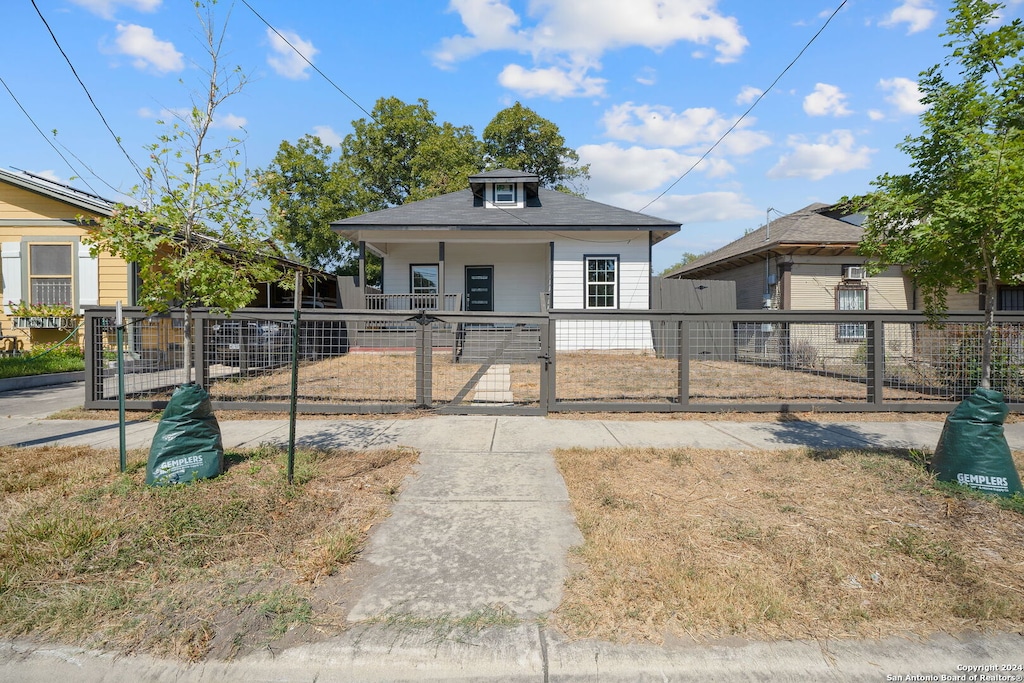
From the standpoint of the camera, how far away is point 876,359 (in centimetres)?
772

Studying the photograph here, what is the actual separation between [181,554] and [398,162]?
32509 mm

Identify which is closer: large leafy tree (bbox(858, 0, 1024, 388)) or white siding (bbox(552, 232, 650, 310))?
large leafy tree (bbox(858, 0, 1024, 388))

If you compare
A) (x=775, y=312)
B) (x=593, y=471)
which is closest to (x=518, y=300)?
(x=775, y=312)

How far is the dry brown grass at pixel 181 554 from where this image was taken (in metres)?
2.70

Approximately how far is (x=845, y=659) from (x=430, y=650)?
6.41 feet

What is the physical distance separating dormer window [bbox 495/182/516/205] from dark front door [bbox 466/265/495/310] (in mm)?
2161

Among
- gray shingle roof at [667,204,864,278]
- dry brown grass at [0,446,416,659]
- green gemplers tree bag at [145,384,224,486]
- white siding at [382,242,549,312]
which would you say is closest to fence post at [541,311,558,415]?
dry brown grass at [0,446,416,659]

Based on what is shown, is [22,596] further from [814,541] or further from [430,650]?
[814,541]

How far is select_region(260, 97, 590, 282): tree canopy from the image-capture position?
98.0ft

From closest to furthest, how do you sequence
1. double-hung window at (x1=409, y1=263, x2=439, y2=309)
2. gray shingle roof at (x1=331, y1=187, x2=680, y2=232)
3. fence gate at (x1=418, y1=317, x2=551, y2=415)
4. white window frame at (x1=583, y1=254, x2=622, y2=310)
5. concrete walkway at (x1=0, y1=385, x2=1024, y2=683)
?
concrete walkway at (x1=0, y1=385, x2=1024, y2=683) → fence gate at (x1=418, y1=317, x2=551, y2=415) → gray shingle roof at (x1=331, y1=187, x2=680, y2=232) → white window frame at (x1=583, y1=254, x2=622, y2=310) → double-hung window at (x1=409, y1=263, x2=439, y2=309)

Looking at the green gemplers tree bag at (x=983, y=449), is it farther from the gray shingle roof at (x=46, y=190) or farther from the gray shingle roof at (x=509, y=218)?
the gray shingle roof at (x=46, y=190)

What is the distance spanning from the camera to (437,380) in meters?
9.92

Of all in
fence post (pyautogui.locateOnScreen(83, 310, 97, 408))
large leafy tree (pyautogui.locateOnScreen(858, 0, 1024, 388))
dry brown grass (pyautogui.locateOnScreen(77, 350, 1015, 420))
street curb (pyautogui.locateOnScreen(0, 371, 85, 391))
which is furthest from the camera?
street curb (pyautogui.locateOnScreen(0, 371, 85, 391))

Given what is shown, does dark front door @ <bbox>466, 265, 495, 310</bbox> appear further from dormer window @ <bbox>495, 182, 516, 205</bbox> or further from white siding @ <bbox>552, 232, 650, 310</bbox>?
white siding @ <bbox>552, 232, 650, 310</bbox>
